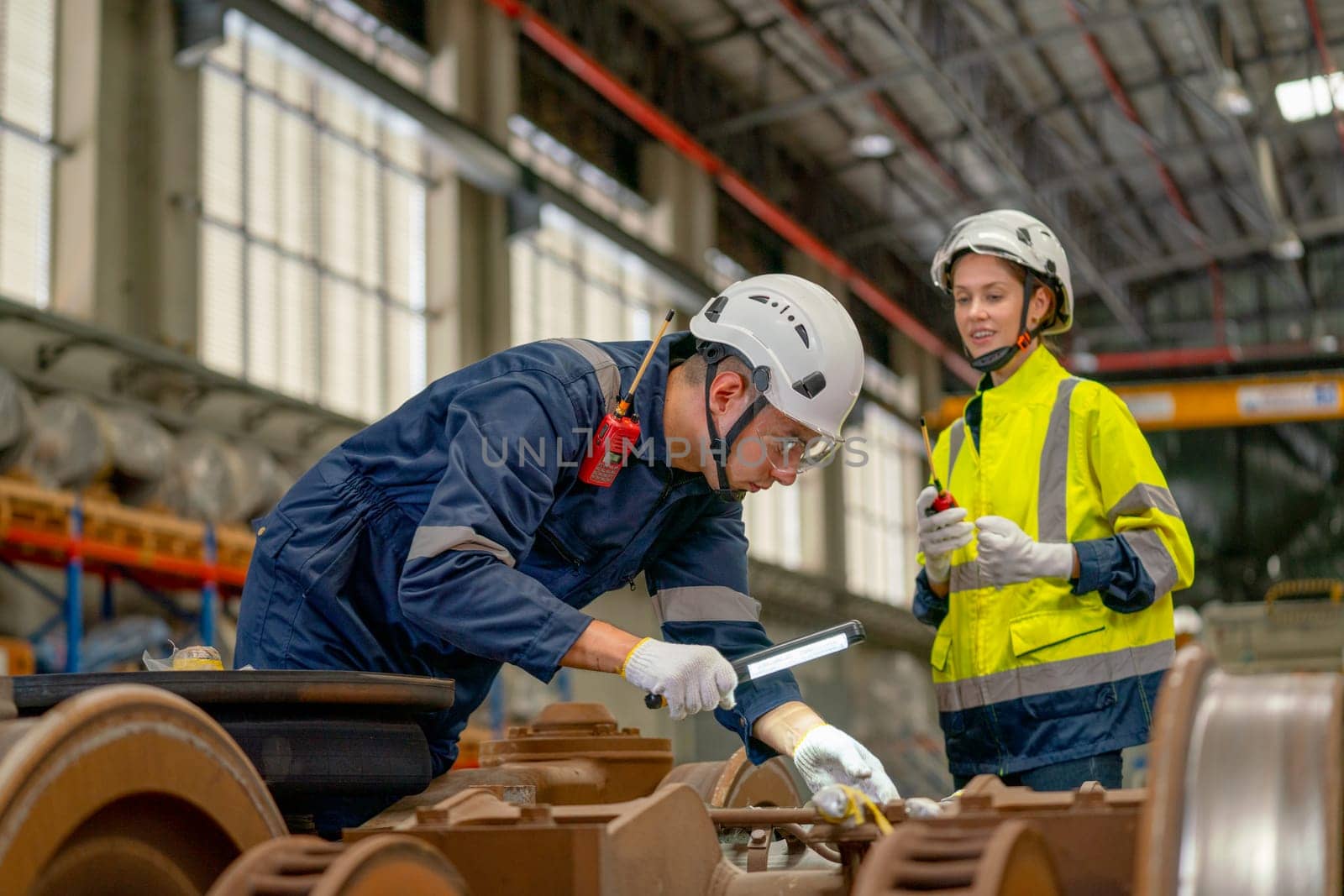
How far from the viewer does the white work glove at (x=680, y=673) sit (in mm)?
2650

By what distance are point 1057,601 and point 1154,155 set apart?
1825cm

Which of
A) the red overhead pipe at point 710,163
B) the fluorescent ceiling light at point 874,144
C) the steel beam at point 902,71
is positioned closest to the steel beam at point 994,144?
the steel beam at point 902,71

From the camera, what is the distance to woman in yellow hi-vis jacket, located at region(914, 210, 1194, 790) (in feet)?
11.0

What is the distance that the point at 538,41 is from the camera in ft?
51.8

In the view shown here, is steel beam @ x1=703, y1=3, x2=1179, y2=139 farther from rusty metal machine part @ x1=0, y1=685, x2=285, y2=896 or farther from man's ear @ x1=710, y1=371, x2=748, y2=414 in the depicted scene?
rusty metal machine part @ x1=0, y1=685, x2=285, y2=896

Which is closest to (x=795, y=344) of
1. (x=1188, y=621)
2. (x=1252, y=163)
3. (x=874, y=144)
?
(x=1188, y=621)

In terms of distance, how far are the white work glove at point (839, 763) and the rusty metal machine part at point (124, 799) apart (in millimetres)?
1099

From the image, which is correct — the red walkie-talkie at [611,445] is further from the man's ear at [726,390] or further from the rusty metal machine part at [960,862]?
the rusty metal machine part at [960,862]

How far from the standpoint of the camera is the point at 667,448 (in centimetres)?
308

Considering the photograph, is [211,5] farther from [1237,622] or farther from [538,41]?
[1237,622]

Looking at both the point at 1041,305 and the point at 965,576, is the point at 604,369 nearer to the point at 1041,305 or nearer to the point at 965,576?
the point at 965,576

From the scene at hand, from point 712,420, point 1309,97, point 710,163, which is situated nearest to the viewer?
point 712,420

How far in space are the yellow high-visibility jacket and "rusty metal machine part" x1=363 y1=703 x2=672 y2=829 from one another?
71 centimetres

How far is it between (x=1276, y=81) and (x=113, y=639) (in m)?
15.6
